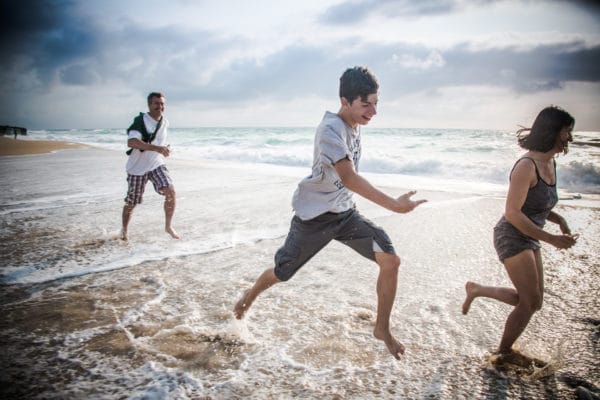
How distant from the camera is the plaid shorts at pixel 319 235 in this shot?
2578 mm

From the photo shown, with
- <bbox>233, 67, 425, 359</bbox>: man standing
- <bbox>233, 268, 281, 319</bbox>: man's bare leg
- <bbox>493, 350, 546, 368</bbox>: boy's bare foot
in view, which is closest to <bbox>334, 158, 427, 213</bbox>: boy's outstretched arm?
<bbox>233, 67, 425, 359</bbox>: man standing

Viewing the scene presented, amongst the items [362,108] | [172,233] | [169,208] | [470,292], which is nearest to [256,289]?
Result: [362,108]

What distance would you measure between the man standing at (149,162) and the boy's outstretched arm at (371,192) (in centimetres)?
343

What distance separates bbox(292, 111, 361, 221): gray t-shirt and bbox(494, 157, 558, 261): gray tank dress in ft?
3.60

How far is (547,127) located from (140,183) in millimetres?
4887

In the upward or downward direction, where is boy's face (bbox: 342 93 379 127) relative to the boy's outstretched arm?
upward

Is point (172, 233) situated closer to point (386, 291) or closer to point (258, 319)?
point (258, 319)

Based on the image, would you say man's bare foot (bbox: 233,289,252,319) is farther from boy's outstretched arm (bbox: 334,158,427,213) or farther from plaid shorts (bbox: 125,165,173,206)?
plaid shorts (bbox: 125,165,173,206)

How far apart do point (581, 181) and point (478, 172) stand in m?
3.54

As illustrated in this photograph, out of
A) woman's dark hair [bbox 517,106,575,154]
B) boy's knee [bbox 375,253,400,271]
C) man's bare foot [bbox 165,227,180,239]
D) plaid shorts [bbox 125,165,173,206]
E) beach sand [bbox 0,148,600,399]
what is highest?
woman's dark hair [bbox 517,106,575,154]

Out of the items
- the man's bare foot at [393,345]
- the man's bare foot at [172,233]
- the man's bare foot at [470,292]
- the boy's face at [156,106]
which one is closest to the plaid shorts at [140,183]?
the man's bare foot at [172,233]

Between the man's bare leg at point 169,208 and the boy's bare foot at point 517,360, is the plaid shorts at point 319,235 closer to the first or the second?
the boy's bare foot at point 517,360

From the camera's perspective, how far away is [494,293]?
264cm

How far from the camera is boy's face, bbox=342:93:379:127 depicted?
245 centimetres
